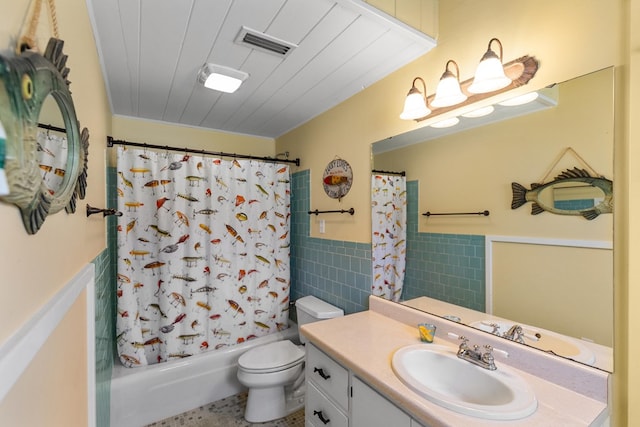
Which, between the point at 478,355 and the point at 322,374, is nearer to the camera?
the point at 478,355

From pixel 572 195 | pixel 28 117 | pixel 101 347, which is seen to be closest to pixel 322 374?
pixel 101 347

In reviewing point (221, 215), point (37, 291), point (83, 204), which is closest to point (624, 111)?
point (37, 291)

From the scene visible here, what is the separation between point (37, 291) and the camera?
1.90ft

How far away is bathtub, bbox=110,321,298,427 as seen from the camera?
1832 mm

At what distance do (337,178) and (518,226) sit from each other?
1.20 meters

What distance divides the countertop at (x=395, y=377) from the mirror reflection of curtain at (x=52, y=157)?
3.65ft

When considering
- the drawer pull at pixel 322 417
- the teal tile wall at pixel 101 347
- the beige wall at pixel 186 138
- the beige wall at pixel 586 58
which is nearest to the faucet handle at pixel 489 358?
the beige wall at pixel 586 58

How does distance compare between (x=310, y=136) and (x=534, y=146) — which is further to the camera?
(x=310, y=136)

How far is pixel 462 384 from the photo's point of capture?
1.12 meters

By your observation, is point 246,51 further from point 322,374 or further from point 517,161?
point 322,374

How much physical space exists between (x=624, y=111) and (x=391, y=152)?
3.11 feet

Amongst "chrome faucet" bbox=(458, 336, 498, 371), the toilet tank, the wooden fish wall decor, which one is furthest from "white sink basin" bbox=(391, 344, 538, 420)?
the toilet tank

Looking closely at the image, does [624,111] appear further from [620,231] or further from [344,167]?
[344,167]

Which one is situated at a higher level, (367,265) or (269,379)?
(367,265)
